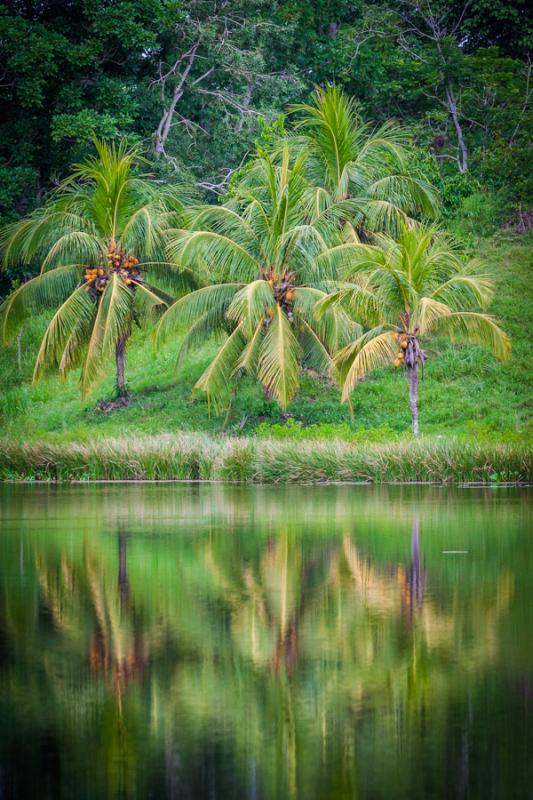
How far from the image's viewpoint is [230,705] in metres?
5.23

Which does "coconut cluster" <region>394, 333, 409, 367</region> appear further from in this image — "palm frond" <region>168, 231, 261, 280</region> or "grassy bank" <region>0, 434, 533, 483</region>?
"palm frond" <region>168, 231, 261, 280</region>

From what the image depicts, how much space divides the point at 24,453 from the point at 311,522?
→ 13.1m

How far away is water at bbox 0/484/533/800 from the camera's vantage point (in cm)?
433

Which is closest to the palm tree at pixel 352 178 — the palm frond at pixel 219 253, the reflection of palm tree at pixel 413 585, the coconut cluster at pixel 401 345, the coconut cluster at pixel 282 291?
the coconut cluster at pixel 282 291

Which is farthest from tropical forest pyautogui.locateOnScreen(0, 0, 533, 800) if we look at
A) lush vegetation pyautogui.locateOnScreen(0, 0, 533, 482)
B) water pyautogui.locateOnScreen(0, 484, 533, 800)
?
lush vegetation pyautogui.locateOnScreen(0, 0, 533, 482)

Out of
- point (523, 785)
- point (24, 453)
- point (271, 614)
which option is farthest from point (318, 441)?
point (523, 785)

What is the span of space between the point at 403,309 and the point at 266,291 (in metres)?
3.02

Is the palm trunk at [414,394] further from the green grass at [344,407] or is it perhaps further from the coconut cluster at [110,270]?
the coconut cluster at [110,270]

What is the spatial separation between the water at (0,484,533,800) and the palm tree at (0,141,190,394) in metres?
17.4

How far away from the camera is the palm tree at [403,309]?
26016 mm

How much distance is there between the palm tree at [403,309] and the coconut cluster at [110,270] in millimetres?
6087

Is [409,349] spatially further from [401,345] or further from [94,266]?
[94,266]

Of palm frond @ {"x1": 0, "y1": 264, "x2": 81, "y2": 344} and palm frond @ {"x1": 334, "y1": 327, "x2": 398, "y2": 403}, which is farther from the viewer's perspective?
palm frond @ {"x1": 0, "y1": 264, "x2": 81, "y2": 344}

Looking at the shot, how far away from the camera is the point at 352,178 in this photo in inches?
1214
